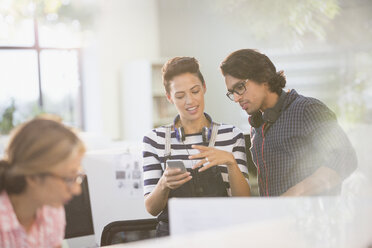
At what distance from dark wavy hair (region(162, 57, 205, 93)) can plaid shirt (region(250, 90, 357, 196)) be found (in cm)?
35

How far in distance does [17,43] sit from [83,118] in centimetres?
143

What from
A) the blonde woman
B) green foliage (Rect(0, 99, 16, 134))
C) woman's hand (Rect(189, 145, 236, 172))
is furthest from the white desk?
green foliage (Rect(0, 99, 16, 134))

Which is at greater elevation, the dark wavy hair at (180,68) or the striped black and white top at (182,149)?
the dark wavy hair at (180,68)

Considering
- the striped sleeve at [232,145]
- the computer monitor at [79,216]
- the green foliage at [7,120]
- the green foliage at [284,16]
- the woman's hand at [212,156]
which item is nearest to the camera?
Result: the woman's hand at [212,156]

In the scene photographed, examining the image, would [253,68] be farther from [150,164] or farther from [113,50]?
[113,50]

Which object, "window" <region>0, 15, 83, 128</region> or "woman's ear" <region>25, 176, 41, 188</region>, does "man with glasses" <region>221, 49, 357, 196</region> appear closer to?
"woman's ear" <region>25, 176, 41, 188</region>

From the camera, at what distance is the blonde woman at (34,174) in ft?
2.98

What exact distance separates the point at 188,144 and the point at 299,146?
418mm

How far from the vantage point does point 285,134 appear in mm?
1552

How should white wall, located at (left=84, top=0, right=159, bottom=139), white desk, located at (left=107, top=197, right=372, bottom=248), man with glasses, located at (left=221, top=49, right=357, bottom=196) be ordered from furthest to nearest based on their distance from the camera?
white wall, located at (left=84, top=0, right=159, bottom=139) < man with glasses, located at (left=221, top=49, right=357, bottom=196) < white desk, located at (left=107, top=197, right=372, bottom=248)

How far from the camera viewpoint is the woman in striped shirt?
1.54m

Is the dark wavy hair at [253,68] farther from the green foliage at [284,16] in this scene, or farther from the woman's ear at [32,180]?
the woman's ear at [32,180]

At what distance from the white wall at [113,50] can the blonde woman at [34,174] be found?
5.05 metres

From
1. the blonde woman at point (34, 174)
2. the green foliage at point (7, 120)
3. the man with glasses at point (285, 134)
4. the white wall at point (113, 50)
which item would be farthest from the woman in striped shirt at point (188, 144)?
the white wall at point (113, 50)
